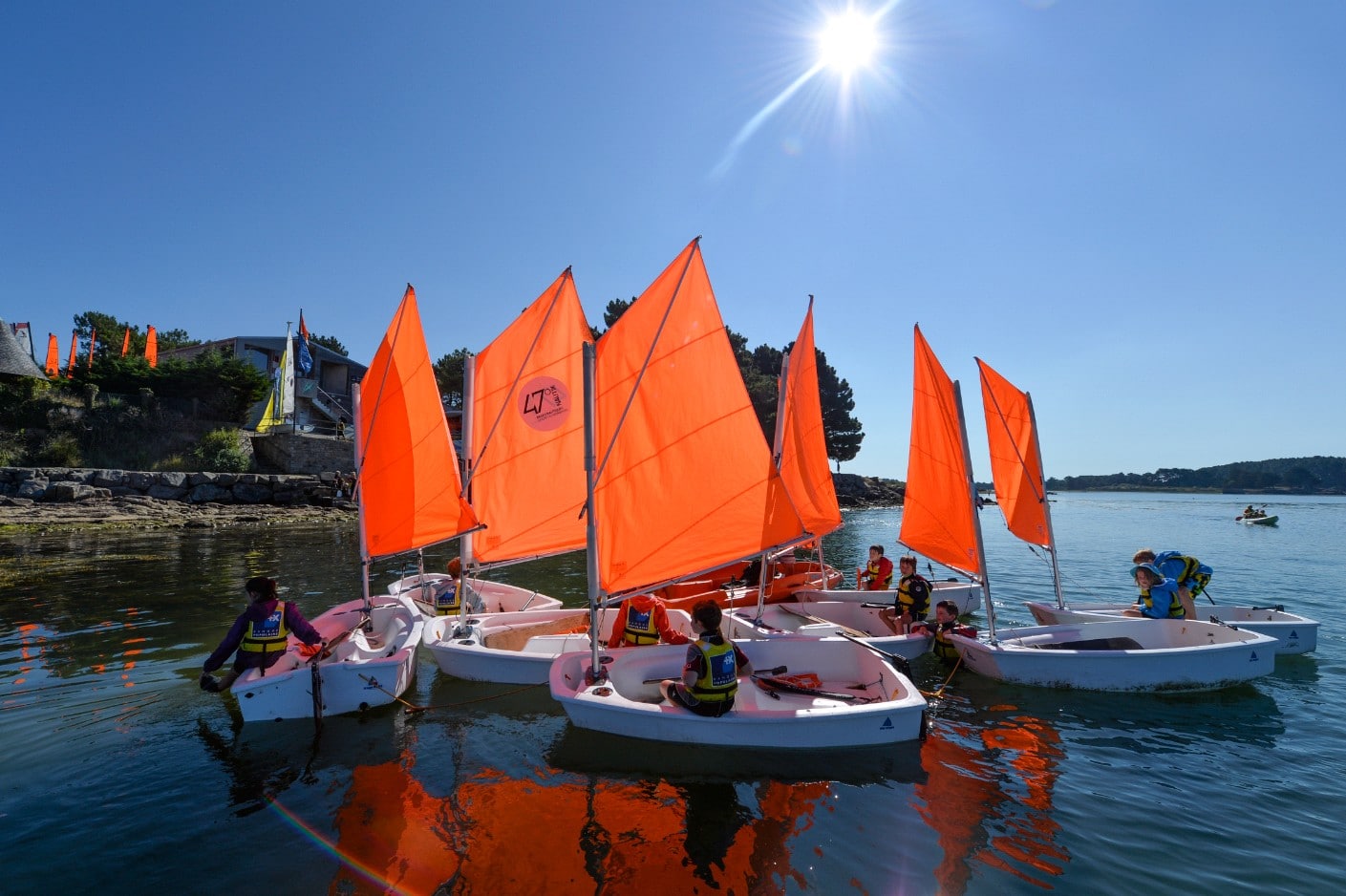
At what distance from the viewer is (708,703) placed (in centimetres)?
714

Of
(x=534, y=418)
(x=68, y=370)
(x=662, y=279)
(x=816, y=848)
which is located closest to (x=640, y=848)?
(x=816, y=848)

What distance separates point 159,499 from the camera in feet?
118

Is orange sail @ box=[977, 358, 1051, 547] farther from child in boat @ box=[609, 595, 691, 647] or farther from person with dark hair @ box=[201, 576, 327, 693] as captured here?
person with dark hair @ box=[201, 576, 327, 693]

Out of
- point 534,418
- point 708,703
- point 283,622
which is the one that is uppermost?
point 534,418

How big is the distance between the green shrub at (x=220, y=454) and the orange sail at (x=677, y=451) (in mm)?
42048

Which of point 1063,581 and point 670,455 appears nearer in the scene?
point 670,455

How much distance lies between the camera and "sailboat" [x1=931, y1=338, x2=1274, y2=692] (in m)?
9.72

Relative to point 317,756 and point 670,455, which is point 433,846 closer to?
point 317,756

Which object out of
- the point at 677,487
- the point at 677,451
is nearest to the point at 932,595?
the point at 677,487

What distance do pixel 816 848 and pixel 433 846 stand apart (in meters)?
3.55

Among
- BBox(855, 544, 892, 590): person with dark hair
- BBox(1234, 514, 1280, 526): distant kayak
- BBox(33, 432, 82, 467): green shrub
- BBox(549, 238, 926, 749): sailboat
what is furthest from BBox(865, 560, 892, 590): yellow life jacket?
BBox(1234, 514, 1280, 526): distant kayak

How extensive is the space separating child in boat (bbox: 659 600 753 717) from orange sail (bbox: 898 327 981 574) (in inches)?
249

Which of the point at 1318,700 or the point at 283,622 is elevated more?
the point at 283,622

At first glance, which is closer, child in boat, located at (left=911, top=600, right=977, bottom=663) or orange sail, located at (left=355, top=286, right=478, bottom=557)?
child in boat, located at (left=911, top=600, right=977, bottom=663)
